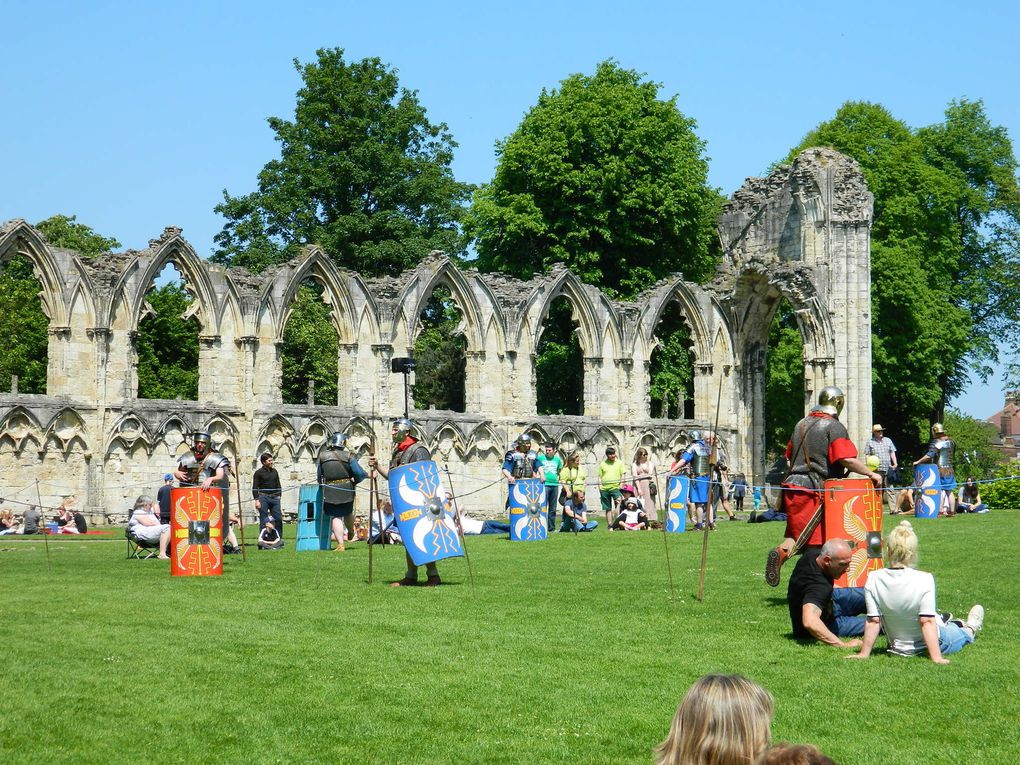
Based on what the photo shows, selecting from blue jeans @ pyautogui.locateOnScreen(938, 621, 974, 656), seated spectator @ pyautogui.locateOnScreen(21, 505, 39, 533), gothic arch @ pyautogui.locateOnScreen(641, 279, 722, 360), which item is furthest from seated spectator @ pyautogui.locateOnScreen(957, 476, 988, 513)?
blue jeans @ pyautogui.locateOnScreen(938, 621, 974, 656)

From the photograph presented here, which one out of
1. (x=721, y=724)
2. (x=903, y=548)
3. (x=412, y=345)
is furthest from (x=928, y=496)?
(x=721, y=724)

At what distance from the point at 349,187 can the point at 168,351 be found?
935 cm

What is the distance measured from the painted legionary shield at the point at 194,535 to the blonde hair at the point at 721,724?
1284 cm

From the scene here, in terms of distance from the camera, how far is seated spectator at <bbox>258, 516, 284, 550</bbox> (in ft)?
73.1

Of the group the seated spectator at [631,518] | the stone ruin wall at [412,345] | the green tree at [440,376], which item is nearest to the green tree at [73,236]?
the green tree at [440,376]

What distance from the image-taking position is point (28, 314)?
5375 cm

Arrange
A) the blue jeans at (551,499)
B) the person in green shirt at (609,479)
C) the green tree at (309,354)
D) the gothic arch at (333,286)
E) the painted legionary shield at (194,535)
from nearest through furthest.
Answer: the painted legionary shield at (194,535)
the blue jeans at (551,499)
the person in green shirt at (609,479)
the gothic arch at (333,286)
the green tree at (309,354)

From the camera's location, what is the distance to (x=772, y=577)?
12.7 metres

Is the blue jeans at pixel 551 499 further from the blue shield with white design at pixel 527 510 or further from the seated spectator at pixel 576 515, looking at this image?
the blue shield with white design at pixel 527 510

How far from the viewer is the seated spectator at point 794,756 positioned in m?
4.08

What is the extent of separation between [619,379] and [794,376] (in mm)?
11299

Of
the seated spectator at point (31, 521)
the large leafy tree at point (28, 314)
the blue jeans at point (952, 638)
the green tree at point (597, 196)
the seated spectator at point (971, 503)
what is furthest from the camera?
the large leafy tree at point (28, 314)

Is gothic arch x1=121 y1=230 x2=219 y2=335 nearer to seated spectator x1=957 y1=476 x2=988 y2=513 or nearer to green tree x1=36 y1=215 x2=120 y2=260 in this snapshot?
seated spectator x1=957 y1=476 x2=988 y2=513

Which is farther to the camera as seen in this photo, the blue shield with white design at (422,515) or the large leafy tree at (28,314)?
the large leafy tree at (28,314)
